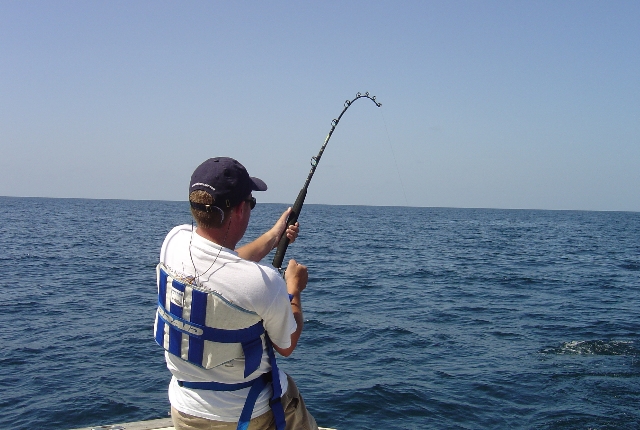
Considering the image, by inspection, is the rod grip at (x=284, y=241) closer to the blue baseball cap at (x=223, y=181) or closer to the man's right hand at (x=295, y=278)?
the man's right hand at (x=295, y=278)

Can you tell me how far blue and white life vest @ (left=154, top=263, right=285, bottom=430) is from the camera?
7.78 feet

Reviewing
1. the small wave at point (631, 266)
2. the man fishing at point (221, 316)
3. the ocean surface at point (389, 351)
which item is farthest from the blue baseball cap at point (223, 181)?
the small wave at point (631, 266)

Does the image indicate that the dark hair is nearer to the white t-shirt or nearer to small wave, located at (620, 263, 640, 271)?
the white t-shirt

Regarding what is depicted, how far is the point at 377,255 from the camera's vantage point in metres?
27.5

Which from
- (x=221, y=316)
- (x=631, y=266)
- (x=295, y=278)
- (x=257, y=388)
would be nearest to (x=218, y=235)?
(x=221, y=316)

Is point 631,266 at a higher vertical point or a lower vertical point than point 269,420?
lower

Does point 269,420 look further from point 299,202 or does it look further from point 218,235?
point 299,202

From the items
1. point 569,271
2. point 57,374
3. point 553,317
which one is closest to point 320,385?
point 57,374

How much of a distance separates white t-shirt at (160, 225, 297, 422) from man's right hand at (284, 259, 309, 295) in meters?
0.24

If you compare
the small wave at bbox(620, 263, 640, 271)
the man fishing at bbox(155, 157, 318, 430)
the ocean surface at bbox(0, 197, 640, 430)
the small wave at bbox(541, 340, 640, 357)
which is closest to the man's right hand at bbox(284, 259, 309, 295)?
the man fishing at bbox(155, 157, 318, 430)

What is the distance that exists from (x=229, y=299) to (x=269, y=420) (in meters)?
0.67

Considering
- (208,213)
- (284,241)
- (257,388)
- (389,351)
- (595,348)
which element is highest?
(208,213)

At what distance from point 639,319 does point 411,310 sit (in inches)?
200

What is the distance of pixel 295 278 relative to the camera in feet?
9.08
